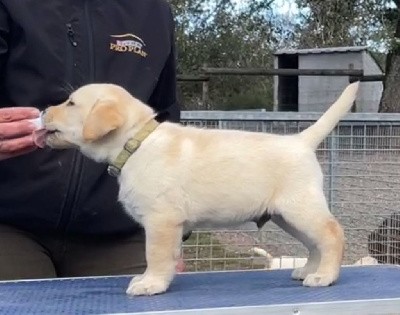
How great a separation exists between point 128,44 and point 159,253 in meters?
0.66

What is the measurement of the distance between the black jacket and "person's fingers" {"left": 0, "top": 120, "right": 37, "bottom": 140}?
24 centimetres

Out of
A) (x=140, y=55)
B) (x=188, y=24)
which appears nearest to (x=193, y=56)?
(x=188, y=24)

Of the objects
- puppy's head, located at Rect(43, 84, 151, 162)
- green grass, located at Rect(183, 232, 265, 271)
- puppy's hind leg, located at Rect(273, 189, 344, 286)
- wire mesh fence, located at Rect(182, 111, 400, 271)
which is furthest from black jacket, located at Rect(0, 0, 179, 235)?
green grass, located at Rect(183, 232, 265, 271)

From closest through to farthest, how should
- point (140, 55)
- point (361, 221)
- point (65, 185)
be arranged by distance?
point (65, 185), point (140, 55), point (361, 221)

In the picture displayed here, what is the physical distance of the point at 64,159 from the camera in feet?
7.07

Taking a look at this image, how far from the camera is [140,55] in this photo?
7.54ft

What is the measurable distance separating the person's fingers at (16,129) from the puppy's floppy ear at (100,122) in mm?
163

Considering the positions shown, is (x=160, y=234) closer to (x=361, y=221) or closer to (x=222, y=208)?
(x=222, y=208)

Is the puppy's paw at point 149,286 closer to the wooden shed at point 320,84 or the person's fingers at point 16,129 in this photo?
the person's fingers at point 16,129

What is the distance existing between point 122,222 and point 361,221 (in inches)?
103

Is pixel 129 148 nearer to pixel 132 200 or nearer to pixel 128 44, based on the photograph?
pixel 132 200

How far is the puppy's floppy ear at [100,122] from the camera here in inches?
70.2

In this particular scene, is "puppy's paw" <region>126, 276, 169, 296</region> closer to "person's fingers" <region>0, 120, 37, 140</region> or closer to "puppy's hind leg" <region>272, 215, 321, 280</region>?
"puppy's hind leg" <region>272, 215, 321, 280</region>

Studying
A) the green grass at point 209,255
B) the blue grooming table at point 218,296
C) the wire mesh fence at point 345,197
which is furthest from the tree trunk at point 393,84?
the blue grooming table at point 218,296
